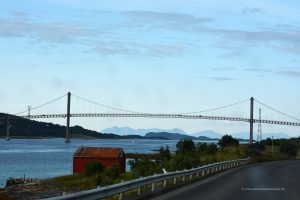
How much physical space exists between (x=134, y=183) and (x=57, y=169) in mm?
68733

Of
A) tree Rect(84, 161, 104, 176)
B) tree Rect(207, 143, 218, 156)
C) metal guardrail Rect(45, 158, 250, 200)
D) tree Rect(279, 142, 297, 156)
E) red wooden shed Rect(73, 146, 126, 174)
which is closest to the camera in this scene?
metal guardrail Rect(45, 158, 250, 200)

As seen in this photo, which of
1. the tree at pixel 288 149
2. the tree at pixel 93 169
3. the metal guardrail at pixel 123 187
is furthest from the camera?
the tree at pixel 288 149

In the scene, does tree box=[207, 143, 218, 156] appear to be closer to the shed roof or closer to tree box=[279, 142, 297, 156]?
the shed roof

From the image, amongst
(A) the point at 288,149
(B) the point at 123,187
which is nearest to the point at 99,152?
(A) the point at 288,149

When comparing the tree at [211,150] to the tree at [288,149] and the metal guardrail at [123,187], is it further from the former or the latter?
the tree at [288,149]

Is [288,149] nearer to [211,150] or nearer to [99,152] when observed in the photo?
[99,152]

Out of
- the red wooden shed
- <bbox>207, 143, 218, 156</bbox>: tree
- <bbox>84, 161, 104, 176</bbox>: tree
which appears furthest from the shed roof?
<bbox>207, 143, 218, 156</bbox>: tree

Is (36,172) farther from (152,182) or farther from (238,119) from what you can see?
(238,119)

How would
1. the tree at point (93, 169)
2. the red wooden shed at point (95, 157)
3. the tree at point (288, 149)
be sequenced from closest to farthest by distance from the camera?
1. the tree at point (93, 169)
2. the red wooden shed at point (95, 157)
3. the tree at point (288, 149)

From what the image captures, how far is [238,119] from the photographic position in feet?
527

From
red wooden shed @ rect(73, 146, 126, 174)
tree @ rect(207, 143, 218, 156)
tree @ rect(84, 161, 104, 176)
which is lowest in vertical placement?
tree @ rect(84, 161, 104, 176)

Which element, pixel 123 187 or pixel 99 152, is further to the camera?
pixel 99 152

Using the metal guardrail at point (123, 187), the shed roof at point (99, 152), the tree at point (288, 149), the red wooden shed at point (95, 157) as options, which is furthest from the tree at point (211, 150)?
A: the tree at point (288, 149)

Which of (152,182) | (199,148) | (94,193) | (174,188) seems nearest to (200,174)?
(174,188)
